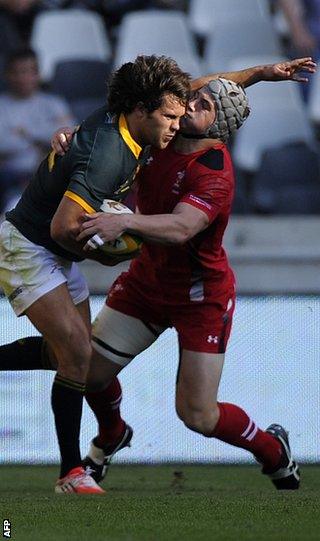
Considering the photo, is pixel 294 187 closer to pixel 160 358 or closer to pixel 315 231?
pixel 315 231

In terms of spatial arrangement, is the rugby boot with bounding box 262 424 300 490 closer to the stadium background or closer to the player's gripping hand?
the stadium background

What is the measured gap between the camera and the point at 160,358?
807 cm

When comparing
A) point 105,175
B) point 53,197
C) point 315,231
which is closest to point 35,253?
point 53,197

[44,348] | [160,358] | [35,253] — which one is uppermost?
[35,253]

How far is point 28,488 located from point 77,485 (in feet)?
1.82

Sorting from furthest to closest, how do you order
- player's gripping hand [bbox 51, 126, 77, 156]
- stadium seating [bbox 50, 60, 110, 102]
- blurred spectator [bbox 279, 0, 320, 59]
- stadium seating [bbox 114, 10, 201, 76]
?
stadium seating [bbox 114, 10, 201, 76]
blurred spectator [bbox 279, 0, 320, 59]
stadium seating [bbox 50, 60, 110, 102]
player's gripping hand [bbox 51, 126, 77, 156]

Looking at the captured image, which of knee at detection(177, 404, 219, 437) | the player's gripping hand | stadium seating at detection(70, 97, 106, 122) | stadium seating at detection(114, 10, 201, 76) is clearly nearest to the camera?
the player's gripping hand

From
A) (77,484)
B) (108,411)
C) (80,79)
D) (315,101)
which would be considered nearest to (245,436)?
(108,411)

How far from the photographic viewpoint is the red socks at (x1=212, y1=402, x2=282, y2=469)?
6.37m

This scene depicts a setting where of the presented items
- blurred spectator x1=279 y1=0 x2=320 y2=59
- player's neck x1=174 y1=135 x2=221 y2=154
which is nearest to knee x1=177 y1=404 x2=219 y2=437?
player's neck x1=174 y1=135 x2=221 y2=154

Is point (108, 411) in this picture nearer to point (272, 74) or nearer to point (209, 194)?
point (209, 194)

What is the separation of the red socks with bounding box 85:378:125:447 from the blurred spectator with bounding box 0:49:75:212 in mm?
3938

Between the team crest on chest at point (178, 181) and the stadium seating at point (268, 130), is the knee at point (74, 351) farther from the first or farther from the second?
the stadium seating at point (268, 130)

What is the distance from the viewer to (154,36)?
12.0 m
